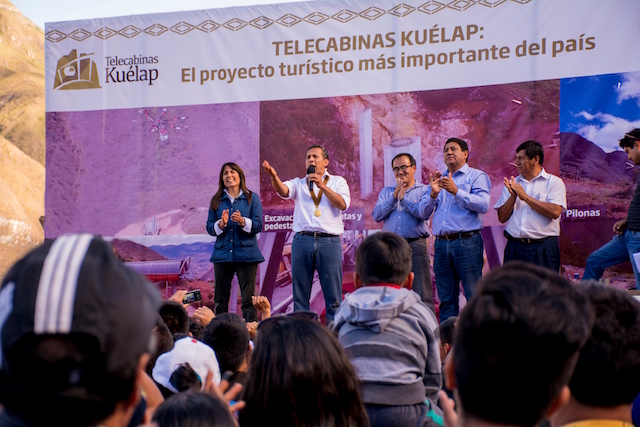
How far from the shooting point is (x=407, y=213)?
5867 millimetres

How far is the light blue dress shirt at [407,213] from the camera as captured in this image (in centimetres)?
575

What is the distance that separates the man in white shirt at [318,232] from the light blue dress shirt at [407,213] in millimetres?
401

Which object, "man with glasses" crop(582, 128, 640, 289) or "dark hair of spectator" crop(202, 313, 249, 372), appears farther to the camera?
"man with glasses" crop(582, 128, 640, 289)

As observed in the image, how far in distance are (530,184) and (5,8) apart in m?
43.2

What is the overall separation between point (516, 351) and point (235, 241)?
5233mm

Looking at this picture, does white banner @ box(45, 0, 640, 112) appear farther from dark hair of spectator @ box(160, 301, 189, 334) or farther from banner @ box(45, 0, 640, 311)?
dark hair of spectator @ box(160, 301, 189, 334)

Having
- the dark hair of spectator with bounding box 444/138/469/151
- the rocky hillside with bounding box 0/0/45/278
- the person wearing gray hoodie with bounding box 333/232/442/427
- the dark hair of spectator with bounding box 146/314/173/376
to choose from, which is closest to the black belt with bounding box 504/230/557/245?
the dark hair of spectator with bounding box 444/138/469/151

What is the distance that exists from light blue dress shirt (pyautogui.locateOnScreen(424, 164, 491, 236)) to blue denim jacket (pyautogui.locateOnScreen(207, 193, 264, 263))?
5.75ft

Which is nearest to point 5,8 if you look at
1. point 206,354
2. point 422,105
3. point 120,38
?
point 120,38

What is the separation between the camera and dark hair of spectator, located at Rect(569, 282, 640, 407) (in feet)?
4.99

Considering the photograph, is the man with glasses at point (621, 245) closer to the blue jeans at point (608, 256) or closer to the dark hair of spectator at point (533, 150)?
the blue jeans at point (608, 256)

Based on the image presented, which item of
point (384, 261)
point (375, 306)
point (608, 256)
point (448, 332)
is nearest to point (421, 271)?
point (608, 256)

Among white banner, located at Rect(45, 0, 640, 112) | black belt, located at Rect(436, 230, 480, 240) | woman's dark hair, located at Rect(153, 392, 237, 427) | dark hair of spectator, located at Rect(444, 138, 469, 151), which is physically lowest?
woman's dark hair, located at Rect(153, 392, 237, 427)

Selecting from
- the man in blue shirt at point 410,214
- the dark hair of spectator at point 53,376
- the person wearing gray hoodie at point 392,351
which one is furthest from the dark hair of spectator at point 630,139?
the dark hair of spectator at point 53,376
